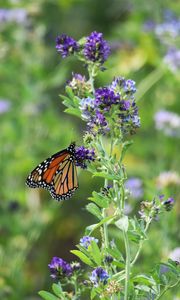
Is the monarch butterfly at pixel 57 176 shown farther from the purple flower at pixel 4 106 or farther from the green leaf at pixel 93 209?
the purple flower at pixel 4 106

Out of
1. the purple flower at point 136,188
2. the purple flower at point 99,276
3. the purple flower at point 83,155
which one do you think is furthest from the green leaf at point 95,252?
the purple flower at point 136,188

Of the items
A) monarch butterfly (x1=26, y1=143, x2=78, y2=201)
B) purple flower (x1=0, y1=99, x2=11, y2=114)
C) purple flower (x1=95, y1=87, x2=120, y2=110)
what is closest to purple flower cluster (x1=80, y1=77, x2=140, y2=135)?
purple flower (x1=95, y1=87, x2=120, y2=110)

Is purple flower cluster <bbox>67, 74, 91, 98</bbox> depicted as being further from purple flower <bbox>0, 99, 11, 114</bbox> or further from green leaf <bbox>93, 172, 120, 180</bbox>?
purple flower <bbox>0, 99, 11, 114</bbox>

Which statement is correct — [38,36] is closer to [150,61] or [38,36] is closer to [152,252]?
[150,61]

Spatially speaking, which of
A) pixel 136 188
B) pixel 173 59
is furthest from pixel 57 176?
pixel 173 59

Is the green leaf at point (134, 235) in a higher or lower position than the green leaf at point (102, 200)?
lower
